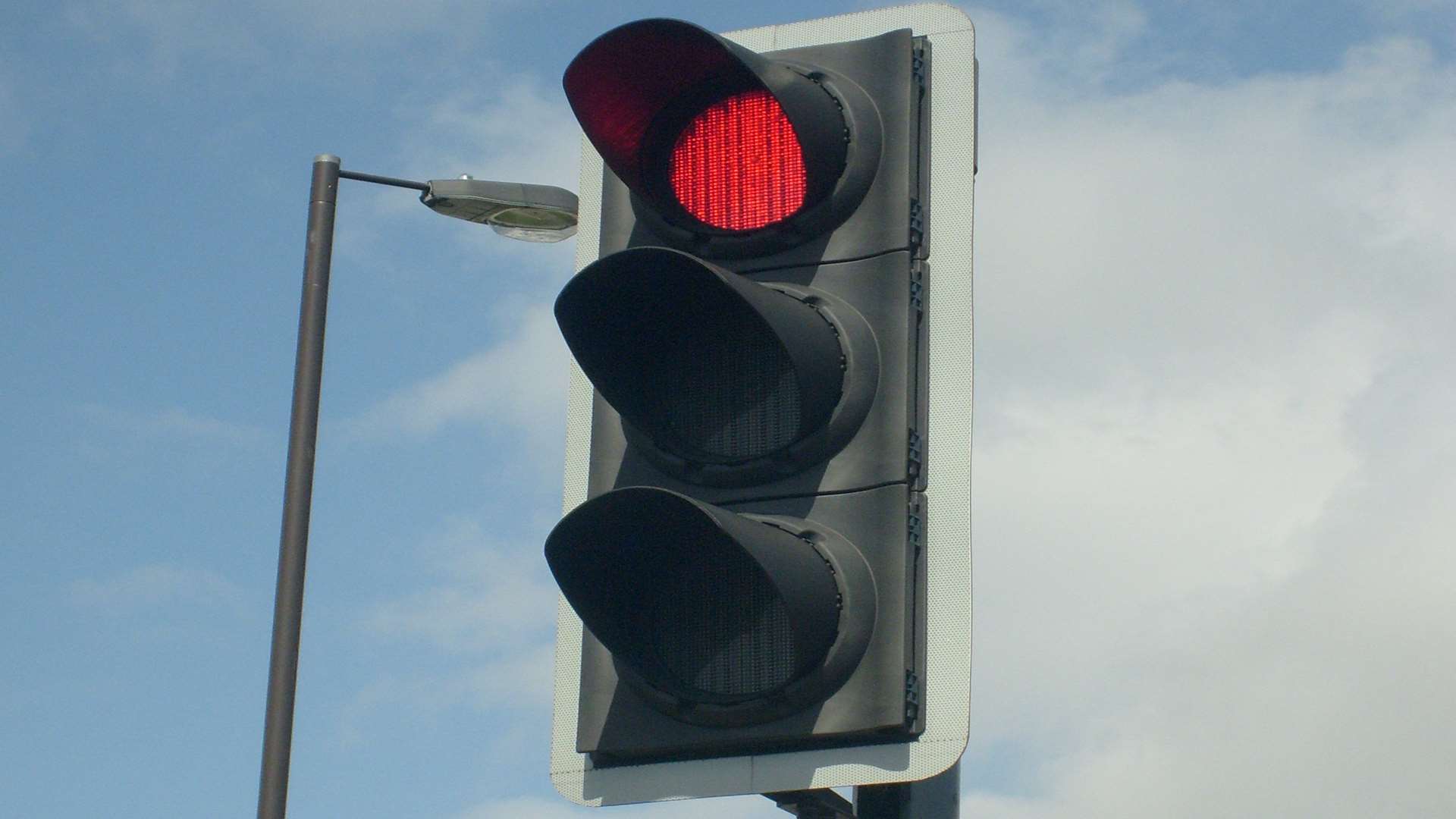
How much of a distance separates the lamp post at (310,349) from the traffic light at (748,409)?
113cm

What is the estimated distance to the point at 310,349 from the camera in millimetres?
5895

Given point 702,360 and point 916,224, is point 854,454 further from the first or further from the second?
point 916,224

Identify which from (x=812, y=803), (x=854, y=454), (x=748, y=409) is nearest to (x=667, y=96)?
(x=748, y=409)

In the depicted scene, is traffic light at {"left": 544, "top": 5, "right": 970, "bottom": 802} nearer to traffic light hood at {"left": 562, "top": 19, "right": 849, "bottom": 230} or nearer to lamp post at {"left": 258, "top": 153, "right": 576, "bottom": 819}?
traffic light hood at {"left": 562, "top": 19, "right": 849, "bottom": 230}

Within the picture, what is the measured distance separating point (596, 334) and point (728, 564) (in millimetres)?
578

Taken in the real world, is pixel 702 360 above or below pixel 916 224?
below

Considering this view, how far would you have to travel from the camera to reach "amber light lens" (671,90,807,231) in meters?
4.61

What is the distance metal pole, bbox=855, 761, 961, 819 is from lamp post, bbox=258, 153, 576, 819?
5.61 ft

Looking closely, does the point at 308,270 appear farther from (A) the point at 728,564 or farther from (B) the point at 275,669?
(A) the point at 728,564

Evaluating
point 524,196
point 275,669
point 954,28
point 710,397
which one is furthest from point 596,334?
point 524,196

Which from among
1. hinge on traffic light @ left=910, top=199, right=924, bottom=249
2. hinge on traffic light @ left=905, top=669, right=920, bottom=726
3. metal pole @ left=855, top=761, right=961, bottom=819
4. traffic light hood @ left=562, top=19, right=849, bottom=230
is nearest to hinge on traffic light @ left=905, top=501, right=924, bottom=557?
hinge on traffic light @ left=905, top=669, right=920, bottom=726

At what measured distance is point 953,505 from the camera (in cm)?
428

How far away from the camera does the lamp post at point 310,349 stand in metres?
5.37

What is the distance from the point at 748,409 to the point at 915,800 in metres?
0.87
